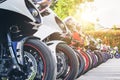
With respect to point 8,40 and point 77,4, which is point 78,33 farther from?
point 77,4

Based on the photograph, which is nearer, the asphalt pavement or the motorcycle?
the motorcycle

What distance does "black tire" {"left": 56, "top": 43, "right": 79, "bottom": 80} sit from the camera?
7000 mm

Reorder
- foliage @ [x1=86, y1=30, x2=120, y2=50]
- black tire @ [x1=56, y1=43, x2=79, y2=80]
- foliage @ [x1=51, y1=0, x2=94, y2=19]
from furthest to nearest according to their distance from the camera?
foliage @ [x1=86, y1=30, x2=120, y2=50] → foliage @ [x1=51, y1=0, x2=94, y2=19] → black tire @ [x1=56, y1=43, x2=79, y2=80]

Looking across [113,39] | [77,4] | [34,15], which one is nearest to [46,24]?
[34,15]

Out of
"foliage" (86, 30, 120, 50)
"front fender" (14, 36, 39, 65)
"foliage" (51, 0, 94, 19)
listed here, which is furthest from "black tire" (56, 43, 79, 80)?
"foliage" (86, 30, 120, 50)

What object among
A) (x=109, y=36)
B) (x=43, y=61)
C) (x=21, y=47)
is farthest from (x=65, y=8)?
(x=21, y=47)

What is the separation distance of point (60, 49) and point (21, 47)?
6.52 feet

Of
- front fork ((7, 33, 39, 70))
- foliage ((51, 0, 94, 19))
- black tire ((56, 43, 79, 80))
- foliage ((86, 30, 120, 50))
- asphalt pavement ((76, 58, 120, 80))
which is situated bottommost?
foliage ((86, 30, 120, 50))

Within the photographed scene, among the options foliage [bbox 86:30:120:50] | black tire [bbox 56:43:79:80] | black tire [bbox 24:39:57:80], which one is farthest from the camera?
foliage [bbox 86:30:120:50]

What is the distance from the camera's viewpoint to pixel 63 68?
277 inches

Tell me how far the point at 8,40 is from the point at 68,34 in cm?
306

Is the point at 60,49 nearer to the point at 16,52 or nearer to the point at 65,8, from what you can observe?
the point at 16,52

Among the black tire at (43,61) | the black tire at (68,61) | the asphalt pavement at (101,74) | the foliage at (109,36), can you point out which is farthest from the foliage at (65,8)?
the black tire at (43,61)

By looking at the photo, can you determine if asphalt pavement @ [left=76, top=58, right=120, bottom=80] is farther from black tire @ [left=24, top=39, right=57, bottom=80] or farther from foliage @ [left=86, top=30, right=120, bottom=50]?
foliage @ [left=86, top=30, right=120, bottom=50]
